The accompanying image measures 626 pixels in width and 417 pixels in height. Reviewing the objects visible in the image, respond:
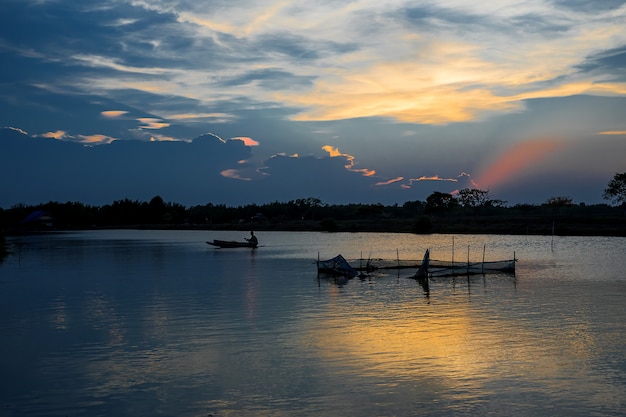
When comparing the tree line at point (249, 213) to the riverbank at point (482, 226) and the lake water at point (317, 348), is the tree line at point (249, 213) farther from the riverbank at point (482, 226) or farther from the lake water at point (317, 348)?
the lake water at point (317, 348)

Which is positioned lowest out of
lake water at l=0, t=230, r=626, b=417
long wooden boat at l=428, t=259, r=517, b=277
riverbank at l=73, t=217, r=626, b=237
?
lake water at l=0, t=230, r=626, b=417

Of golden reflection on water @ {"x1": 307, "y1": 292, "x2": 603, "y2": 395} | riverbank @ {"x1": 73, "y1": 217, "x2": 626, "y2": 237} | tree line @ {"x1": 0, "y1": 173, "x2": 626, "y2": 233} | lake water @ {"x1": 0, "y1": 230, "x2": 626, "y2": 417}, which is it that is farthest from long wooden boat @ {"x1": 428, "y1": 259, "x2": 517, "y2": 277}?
tree line @ {"x1": 0, "y1": 173, "x2": 626, "y2": 233}

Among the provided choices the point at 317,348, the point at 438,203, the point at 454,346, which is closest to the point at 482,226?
the point at 438,203

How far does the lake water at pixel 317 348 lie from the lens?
11492 mm

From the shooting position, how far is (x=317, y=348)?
1578 centimetres

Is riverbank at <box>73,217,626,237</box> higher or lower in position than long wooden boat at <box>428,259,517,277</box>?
higher

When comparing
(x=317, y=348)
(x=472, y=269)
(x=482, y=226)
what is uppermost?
(x=482, y=226)

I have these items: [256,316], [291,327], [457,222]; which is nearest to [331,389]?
[291,327]

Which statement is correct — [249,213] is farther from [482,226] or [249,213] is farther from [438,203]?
[482,226]

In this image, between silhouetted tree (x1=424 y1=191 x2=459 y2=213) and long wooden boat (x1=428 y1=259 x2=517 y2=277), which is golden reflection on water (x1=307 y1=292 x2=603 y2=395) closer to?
long wooden boat (x1=428 y1=259 x2=517 y2=277)

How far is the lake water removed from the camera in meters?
11.5

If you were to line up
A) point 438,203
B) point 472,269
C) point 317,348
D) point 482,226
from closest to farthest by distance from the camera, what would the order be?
point 317,348, point 472,269, point 482,226, point 438,203

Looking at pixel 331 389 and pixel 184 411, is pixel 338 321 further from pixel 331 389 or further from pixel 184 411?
pixel 184 411

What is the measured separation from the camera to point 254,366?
14.1m
